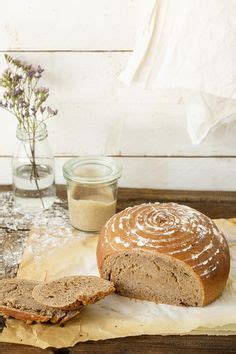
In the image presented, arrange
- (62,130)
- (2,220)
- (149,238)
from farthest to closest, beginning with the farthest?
(62,130) → (2,220) → (149,238)

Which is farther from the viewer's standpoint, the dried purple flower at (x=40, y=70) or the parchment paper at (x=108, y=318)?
the dried purple flower at (x=40, y=70)

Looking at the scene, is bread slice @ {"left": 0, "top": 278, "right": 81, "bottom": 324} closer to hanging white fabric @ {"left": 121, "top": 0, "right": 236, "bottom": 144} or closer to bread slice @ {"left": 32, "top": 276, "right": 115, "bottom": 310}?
bread slice @ {"left": 32, "top": 276, "right": 115, "bottom": 310}

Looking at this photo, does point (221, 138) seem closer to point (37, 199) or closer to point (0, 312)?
point (37, 199)

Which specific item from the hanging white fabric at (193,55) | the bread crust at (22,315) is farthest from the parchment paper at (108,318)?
the hanging white fabric at (193,55)

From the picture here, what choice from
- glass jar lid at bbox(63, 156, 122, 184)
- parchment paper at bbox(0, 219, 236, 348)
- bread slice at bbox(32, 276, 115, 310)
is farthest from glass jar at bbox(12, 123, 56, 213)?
bread slice at bbox(32, 276, 115, 310)

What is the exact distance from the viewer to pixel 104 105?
1637 mm

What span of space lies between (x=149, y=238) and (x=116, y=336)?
211 mm

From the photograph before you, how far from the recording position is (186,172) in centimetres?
172

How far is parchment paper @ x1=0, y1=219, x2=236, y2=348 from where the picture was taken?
116 centimetres

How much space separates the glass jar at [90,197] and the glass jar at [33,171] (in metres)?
0.08

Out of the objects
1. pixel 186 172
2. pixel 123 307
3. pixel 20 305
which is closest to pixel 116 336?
pixel 123 307

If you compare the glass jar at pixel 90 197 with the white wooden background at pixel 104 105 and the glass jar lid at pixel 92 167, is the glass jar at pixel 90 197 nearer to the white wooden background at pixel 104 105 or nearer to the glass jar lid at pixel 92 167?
the glass jar lid at pixel 92 167

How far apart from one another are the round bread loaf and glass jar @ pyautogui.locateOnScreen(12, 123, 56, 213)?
0.32m

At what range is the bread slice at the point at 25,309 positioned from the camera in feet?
3.85
